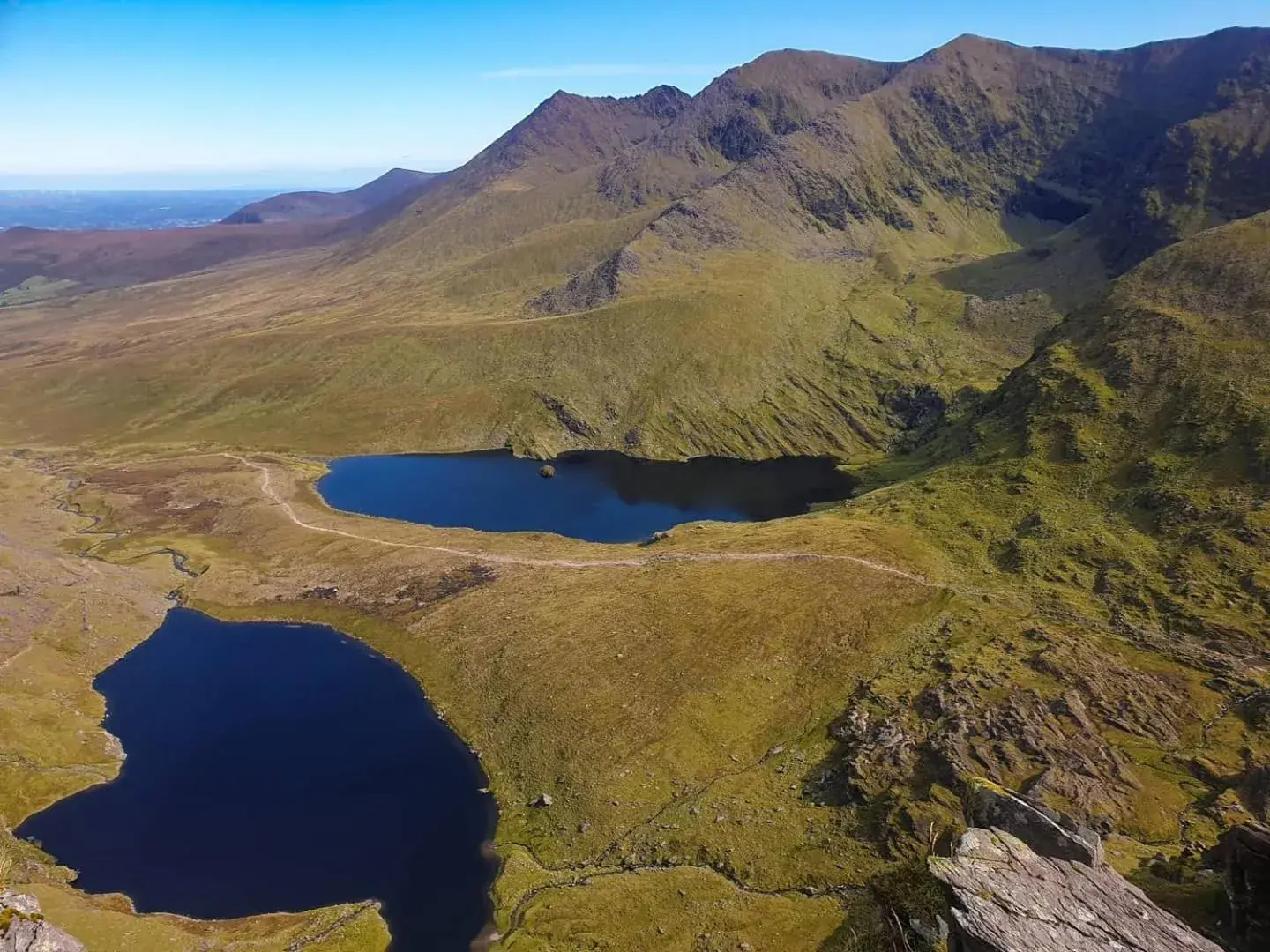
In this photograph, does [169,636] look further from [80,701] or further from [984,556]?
[984,556]

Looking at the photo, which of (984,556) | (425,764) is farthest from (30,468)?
(984,556)

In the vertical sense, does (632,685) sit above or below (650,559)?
below

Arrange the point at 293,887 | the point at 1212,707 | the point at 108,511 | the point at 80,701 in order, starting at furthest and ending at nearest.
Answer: the point at 108,511 < the point at 80,701 < the point at 1212,707 < the point at 293,887

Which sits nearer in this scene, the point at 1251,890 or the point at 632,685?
the point at 1251,890

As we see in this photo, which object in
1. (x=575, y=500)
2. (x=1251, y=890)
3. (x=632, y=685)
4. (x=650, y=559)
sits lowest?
(x=575, y=500)

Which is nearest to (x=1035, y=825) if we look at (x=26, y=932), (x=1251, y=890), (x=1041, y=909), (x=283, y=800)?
(x=1251, y=890)

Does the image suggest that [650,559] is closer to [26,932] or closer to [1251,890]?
[1251,890]

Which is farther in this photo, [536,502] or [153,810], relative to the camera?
Answer: [536,502]
